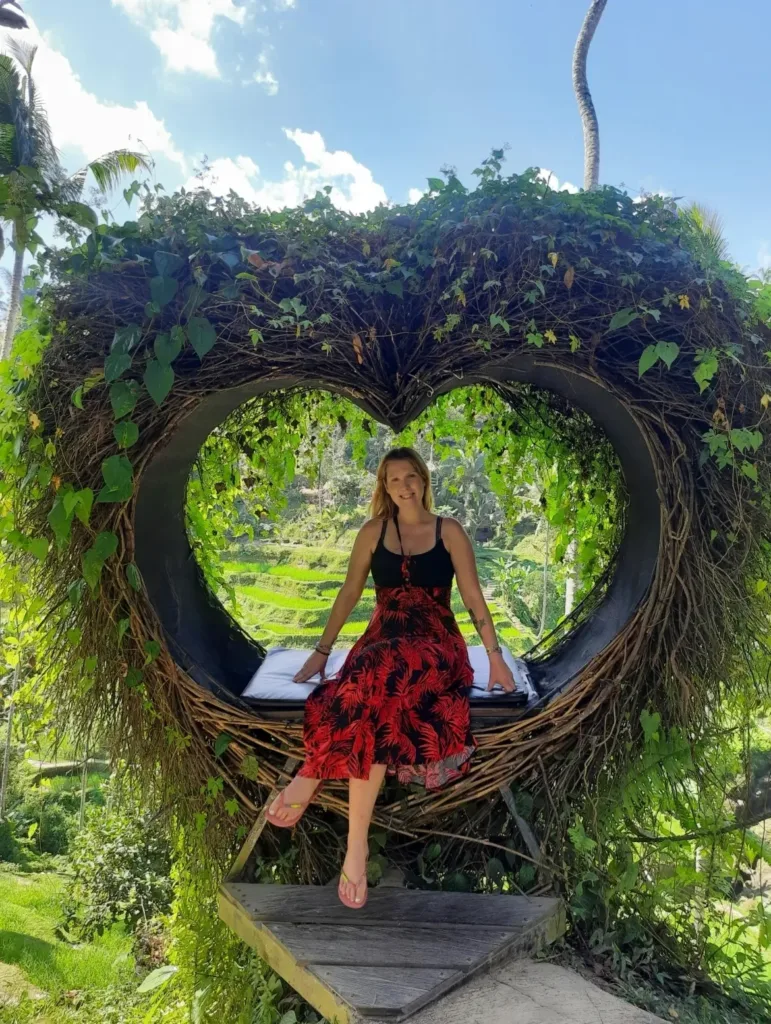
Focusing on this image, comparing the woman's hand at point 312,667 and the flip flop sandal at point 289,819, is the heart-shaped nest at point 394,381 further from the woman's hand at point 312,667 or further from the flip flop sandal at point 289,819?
the woman's hand at point 312,667

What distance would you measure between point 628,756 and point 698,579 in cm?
66

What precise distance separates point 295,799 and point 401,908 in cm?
47

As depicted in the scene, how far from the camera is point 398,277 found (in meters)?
1.79

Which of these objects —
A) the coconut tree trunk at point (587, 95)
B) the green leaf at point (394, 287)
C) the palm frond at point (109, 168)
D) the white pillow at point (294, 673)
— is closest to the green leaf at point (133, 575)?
the white pillow at point (294, 673)

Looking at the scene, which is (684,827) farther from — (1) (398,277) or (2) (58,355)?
(2) (58,355)

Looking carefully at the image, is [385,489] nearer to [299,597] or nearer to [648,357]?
[648,357]

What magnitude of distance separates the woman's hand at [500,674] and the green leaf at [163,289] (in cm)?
160

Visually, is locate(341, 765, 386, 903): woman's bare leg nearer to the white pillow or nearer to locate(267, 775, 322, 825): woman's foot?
locate(267, 775, 322, 825): woman's foot

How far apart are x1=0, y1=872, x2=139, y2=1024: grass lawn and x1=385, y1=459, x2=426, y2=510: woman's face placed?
5.18m

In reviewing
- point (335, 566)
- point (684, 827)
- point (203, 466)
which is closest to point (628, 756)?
point (684, 827)

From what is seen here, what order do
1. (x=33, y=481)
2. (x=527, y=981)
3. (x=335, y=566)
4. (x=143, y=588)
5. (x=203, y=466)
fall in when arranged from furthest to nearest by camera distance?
1. (x=335, y=566)
2. (x=203, y=466)
3. (x=143, y=588)
4. (x=33, y=481)
5. (x=527, y=981)

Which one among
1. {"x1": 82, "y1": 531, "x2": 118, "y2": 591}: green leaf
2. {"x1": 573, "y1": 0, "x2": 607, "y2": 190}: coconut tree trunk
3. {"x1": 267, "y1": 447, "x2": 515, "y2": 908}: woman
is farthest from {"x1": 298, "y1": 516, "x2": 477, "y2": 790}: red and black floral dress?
{"x1": 573, "y1": 0, "x2": 607, "y2": 190}: coconut tree trunk

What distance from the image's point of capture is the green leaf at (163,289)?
1648 millimetres

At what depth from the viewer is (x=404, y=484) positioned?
2.40 metres
